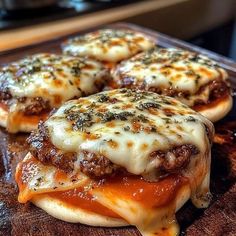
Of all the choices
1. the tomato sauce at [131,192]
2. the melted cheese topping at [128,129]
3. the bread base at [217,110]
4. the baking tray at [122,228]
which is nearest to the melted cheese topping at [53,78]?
the baking tray at [122,228]

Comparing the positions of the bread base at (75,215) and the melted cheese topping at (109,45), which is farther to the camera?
the melted cheese topping at (109,45)

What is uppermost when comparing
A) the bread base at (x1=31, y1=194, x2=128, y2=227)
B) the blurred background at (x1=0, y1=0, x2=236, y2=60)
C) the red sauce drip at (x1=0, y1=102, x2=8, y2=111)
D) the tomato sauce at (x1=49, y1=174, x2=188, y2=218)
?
the tomato sauce at (x1=49, y1=174, x2=188, y2=218)

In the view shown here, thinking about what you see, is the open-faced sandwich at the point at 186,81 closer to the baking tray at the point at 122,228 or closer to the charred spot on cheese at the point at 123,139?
the baking tray at the point at 122,228

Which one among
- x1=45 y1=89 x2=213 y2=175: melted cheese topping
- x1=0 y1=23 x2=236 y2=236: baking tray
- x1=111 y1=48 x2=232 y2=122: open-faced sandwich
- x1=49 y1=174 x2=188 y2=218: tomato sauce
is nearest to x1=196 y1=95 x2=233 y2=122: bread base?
x1=111 y1=48 x2=232 y2=122: open-faced sandwich

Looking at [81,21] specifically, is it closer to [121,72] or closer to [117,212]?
[121,72]

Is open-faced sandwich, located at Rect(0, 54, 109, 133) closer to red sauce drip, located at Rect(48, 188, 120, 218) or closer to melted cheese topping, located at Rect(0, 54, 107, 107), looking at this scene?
melted cheese topping, located at Rect(0, 54, 107, 107)

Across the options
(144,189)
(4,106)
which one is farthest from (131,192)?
(4,106)

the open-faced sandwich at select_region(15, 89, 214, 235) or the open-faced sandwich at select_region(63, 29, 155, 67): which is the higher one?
the open-faced sandwich at select_region(15, 89, 214, 235)
